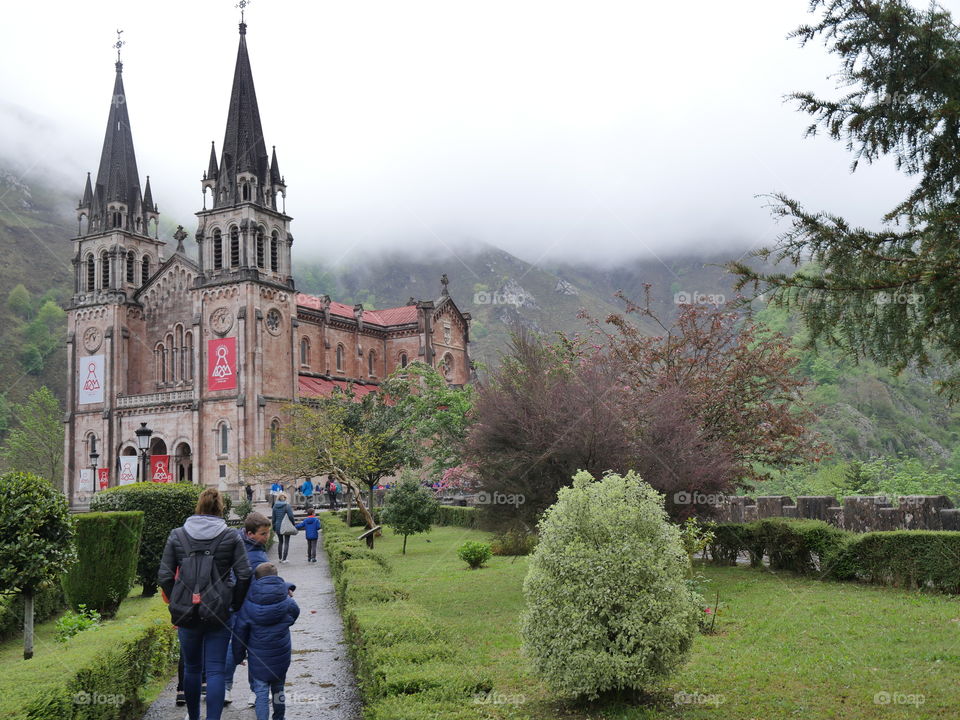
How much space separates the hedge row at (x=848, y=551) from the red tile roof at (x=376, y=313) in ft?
150

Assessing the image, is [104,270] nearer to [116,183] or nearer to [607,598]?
[116,183]

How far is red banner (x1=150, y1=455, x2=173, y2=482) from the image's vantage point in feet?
165

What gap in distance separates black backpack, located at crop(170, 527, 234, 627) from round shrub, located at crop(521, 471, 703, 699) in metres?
2.75

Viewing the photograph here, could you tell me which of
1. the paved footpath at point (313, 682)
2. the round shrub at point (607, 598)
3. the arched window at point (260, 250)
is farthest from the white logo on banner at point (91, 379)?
the round shrub at point (607, 598)

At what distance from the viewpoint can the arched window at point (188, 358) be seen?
53188mm

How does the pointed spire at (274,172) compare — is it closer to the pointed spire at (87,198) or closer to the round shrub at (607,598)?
the pointed spire at (87,198)

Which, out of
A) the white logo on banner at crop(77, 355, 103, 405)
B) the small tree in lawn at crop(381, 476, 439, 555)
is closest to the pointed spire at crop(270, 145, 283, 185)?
the white logo on banner at crop(77, 355, 103, 405)

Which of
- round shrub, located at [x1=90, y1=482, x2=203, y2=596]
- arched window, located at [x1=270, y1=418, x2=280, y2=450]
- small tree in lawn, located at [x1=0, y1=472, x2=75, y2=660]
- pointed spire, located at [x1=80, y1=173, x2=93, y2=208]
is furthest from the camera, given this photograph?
pointed spire, located at [x1=80, y1=173, x2=93, y2=208]

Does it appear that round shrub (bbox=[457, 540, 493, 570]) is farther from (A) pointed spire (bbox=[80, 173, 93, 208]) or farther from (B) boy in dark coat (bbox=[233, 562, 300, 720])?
(A) pointed spire (bbox=[80, 173, 93, 208])

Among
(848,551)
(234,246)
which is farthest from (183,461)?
(848,551)

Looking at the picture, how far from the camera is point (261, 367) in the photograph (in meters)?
49.7

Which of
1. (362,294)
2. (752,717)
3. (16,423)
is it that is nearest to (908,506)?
(752,717)

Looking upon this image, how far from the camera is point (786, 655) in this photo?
9508 mm

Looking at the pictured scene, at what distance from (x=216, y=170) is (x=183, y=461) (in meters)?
18.7
